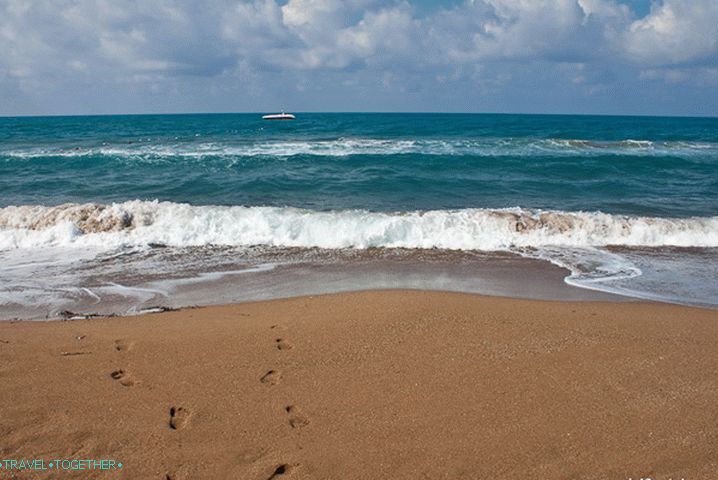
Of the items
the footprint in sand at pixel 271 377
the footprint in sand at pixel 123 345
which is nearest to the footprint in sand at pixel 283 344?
the footprint in sand at pixel 271 377

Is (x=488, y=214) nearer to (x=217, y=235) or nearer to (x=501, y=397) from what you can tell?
(x=217, y=235)

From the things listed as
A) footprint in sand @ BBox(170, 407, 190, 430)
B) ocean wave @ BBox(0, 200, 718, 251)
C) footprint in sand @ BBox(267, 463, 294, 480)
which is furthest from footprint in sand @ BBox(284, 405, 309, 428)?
ocean wave @ BBox(0, 200, 718, 251)

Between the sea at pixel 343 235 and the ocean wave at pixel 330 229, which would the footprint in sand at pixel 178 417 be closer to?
the sea at pixel 343 235

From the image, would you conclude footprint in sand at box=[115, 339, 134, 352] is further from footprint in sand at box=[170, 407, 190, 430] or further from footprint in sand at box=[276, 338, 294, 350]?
footprint in sand at box=[276, 338, 294, 350]

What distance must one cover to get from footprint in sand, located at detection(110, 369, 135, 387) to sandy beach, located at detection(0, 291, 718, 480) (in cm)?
2

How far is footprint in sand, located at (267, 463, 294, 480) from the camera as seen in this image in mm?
2843

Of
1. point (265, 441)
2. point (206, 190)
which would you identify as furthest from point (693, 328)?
point (206, 190)

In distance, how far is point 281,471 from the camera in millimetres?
2875

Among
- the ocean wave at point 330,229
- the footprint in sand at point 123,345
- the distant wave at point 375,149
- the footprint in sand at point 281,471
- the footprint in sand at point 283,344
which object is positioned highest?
the distant wave at point 375,149

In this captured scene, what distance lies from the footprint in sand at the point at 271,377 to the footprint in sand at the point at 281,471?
95cm

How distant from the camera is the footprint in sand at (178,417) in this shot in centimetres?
326

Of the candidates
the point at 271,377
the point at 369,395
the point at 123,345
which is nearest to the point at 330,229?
the point at 123,345

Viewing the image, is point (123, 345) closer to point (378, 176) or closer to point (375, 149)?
point (378, 176)

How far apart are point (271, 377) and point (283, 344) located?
0.62m
